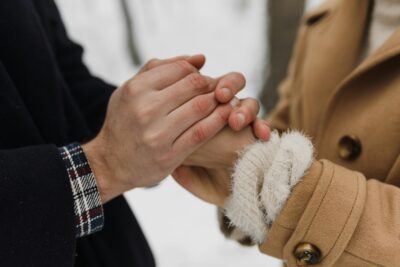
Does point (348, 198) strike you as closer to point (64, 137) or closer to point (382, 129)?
point (382, 129)

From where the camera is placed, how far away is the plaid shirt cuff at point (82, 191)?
79cm

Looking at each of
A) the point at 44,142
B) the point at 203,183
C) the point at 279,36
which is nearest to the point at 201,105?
the point at 203,183

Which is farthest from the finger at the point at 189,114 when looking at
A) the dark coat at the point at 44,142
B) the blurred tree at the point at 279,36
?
the blurred tree at the point at 279,36

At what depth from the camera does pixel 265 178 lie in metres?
0.84

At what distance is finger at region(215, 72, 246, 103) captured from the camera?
97 centimetres

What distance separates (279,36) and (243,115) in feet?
8.09

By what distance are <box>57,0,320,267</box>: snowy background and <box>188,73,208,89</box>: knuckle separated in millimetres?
2028

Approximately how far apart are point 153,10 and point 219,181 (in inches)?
265

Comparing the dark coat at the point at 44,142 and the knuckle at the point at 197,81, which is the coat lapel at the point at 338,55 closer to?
the knuckle at the point at 197,81

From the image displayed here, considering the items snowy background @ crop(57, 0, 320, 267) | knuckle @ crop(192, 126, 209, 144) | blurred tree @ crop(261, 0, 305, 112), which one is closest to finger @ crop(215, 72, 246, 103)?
knuckle @ crop(192, 126, 209, 144)

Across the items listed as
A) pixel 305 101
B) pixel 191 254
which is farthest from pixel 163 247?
pixel 305 101

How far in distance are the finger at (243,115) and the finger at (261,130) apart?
2 cm

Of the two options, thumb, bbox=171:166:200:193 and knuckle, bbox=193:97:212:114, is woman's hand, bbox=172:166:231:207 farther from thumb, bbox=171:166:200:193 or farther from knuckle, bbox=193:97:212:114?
knuckle, bbox=193:97:212:114

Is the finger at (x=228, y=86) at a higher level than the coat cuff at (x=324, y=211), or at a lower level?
higher
